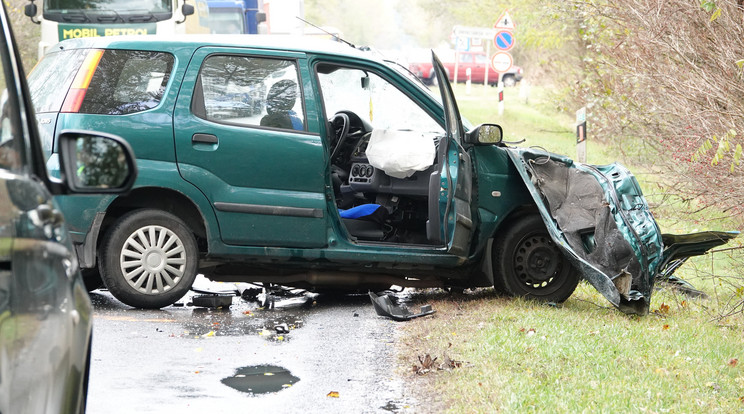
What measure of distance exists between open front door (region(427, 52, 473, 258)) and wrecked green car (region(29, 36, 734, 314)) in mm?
11

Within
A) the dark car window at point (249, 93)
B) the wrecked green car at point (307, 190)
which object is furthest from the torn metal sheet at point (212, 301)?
the dark car window at point (249, 93)

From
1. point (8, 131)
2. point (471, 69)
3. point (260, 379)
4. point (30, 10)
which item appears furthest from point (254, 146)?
point (471, 69)

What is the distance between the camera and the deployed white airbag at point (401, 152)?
8320 millimetres

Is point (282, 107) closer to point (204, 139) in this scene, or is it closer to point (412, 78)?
point (204, 139)

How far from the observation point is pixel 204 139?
7695mm

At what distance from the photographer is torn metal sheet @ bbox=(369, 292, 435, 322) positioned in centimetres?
801

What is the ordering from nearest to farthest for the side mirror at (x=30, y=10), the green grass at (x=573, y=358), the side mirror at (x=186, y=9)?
the green grass at (x=573, y=358)
the side mirror at (x=30, y=10)
the side mirror at (x=186, y=9)

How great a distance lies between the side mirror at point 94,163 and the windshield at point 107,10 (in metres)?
16.2

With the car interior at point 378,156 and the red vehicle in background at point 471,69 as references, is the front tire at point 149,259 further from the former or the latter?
the red vehicle in background at point 471,69

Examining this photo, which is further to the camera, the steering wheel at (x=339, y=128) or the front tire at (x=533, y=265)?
the steering wheel at (x=339, y=128)

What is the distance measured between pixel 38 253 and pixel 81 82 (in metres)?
4.84

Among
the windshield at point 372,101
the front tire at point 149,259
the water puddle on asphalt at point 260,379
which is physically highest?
the windshield at point 372,101

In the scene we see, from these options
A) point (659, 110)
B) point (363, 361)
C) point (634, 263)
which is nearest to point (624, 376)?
point (363, 361)

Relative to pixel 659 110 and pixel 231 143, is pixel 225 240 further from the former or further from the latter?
pixel 659 110
